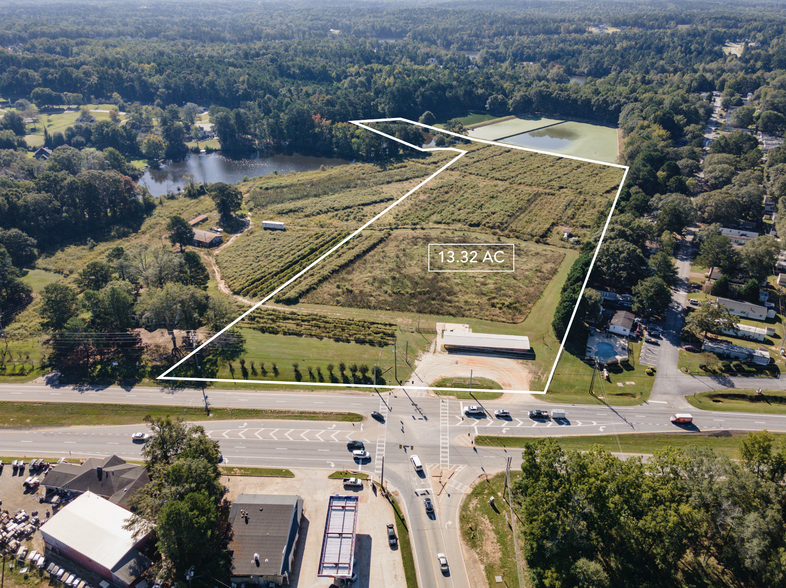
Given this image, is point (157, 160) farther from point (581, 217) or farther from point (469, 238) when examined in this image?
point (581, 217)

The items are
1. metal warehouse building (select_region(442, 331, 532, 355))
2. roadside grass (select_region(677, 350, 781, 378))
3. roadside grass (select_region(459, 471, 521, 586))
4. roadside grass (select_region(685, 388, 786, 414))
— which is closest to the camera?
roadside grass (select_region(459, 471, 521, 586))

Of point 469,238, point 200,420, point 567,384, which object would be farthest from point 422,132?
point 200,420

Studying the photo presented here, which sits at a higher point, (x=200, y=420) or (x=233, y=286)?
(x=233, y=286)

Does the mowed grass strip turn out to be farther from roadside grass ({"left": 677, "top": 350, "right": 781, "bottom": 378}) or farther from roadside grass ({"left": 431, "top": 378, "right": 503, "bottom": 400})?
roadside grass ({"left": 677, "top": 350, "right": 781, "bottom": 378})

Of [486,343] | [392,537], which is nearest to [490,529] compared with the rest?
[392,537]

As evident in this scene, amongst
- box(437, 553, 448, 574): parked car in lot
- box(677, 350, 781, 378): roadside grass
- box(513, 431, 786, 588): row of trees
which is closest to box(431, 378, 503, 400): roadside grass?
box(513, 431, 786, 588): row of trees
